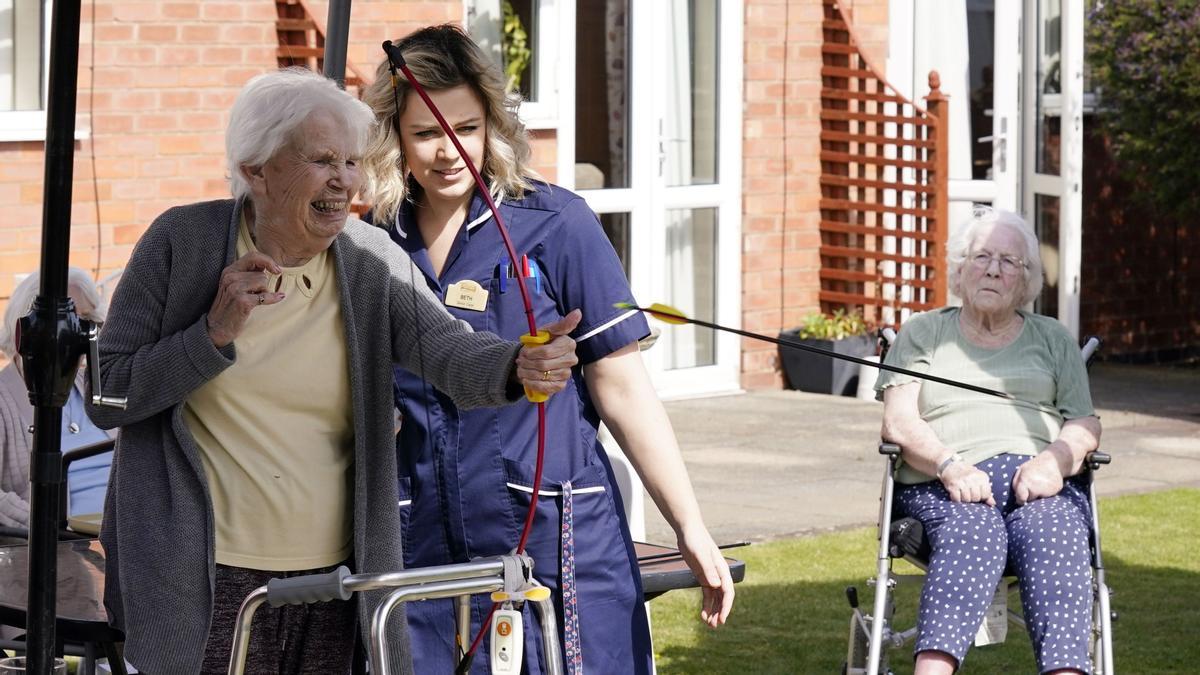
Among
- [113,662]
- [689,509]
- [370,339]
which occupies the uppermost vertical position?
[370,339]

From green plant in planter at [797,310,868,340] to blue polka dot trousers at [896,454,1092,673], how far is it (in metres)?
5.14

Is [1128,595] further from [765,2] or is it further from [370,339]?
[765,2]

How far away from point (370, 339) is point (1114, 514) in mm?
4707

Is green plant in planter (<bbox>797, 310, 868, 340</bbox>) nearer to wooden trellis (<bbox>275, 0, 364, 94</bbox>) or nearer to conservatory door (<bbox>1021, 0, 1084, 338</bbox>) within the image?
conservatory door (<bbox>1021, 0, 1084, 338</bbox>)

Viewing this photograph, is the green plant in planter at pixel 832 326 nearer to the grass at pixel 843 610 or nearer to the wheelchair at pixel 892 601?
the grass at pixel 843 610

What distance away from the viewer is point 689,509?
2.84 metres

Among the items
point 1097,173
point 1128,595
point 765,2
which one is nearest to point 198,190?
point 765,2

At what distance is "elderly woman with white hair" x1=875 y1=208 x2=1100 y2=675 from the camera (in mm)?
4184

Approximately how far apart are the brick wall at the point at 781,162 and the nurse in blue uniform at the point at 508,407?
6.76 metres

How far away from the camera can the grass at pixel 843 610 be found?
4906 millimetres

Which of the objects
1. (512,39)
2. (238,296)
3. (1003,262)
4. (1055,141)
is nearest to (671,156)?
(512,39)

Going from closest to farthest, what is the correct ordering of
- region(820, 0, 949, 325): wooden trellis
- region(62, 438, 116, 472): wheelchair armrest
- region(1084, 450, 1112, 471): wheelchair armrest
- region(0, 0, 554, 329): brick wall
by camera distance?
region(62, 438, 116, 472): wheelchair armrest, region(1084, 450, 1112, 471): wheelchair armrest, region(0, 0, 554, 329): brick wall, region(820, 0, 949, 325): wooden trellis

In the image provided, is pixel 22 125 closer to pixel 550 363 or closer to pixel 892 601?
pixel 892 601

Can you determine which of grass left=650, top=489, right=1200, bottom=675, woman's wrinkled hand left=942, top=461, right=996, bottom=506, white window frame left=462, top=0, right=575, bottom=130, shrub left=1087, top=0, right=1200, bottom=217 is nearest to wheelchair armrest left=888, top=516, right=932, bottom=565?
woman's wrinkled hand left=942, top=461, right=996, bottom=506
